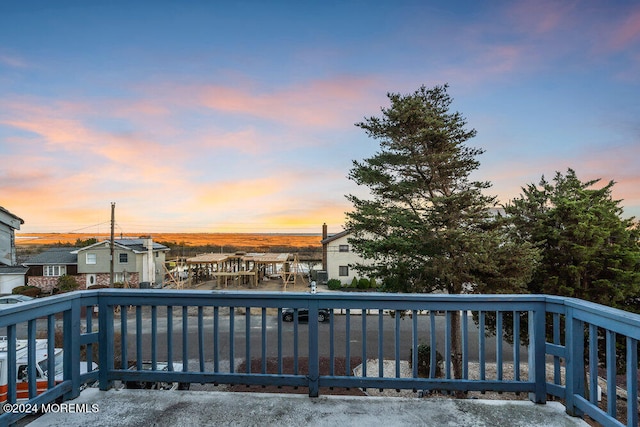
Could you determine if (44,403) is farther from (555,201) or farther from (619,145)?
(619,145)

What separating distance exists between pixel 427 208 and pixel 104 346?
953 centimetres

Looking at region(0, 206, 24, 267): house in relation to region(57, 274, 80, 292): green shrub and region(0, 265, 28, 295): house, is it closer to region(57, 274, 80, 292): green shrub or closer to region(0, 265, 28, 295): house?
region(57, 274, 80, 292): green shrub

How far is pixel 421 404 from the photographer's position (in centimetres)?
239

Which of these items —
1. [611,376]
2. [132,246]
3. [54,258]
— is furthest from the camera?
[132,246]

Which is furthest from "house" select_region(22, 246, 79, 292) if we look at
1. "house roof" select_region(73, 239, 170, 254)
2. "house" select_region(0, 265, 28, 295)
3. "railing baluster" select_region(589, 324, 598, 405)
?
"railing baluster" select_region(589, 324, 598, 405)

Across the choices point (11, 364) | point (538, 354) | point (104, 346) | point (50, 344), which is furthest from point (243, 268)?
point (538, 354)

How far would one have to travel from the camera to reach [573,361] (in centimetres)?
228

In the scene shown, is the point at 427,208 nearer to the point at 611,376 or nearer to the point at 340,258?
the point at 611,376

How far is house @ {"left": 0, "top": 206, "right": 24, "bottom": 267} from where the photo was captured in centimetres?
276


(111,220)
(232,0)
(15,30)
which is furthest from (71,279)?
(232,0)

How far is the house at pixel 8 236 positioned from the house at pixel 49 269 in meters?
26.0

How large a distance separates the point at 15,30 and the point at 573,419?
1153 centimetres

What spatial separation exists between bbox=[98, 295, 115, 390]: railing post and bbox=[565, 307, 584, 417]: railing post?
3.58 meters

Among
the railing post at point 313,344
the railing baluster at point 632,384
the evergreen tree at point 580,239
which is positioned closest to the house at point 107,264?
the evergreen tree at point 580,239
